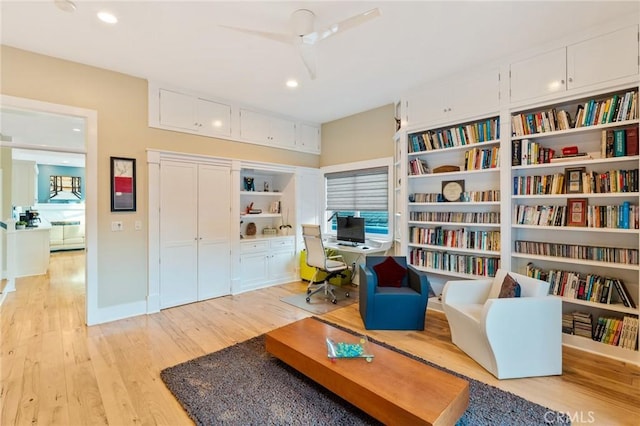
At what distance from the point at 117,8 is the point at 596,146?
172 inches

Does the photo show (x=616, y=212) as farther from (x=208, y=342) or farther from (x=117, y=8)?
(x=117, y=8)

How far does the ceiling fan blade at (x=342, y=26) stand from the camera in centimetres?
198

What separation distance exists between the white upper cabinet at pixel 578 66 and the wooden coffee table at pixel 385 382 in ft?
9.31

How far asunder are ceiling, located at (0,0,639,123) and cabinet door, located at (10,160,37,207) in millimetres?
3844

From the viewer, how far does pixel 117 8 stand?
7.54 ft

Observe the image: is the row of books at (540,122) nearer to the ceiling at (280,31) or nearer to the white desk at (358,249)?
the ceiling at (280,31)

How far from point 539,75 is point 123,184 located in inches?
184

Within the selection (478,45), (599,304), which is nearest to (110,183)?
(478,45)

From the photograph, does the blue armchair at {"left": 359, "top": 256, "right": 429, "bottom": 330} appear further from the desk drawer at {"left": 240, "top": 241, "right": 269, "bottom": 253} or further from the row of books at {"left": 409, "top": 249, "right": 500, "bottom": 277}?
the desk drawer at {"left": 240, "top": 241, "right": 269, "bottom": 253}

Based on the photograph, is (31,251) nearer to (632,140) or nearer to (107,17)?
(107,17)

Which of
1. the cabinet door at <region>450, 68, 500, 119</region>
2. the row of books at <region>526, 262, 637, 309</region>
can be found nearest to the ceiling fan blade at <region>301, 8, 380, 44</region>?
the cabinet door at <region>450, 68, 500, 119</region>

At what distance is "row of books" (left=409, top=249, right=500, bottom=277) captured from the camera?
3330mm

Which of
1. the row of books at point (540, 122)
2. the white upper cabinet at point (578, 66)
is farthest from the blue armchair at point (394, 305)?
the white upper cabinet at point (578, 66)

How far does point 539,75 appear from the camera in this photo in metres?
2.90
